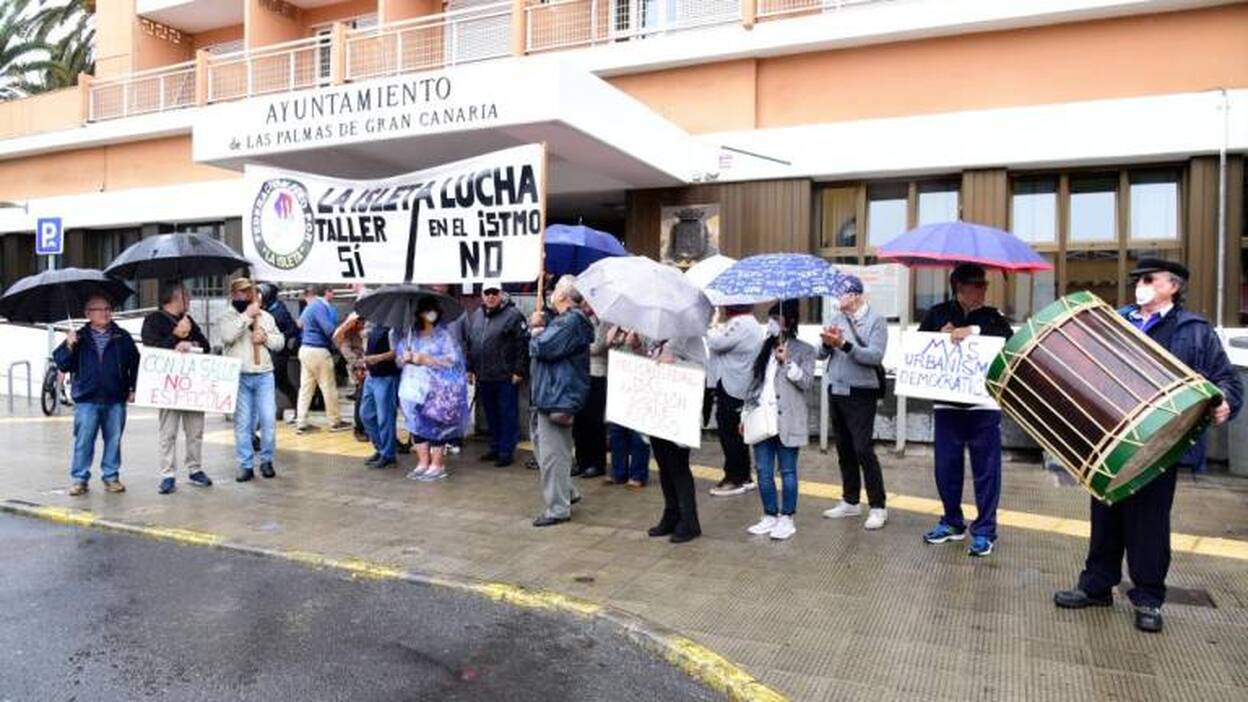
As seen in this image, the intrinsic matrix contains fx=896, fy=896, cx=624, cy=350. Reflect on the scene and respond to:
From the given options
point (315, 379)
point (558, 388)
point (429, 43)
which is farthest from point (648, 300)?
point (429, 43)

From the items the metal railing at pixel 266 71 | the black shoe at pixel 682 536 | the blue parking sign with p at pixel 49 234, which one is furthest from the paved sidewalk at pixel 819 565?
the metal railing at pixel 266 71

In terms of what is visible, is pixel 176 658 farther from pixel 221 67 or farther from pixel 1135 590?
pixel 221 67

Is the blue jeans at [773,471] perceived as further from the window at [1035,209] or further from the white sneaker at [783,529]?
the window at [1035,209]

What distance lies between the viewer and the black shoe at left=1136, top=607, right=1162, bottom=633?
465 cm

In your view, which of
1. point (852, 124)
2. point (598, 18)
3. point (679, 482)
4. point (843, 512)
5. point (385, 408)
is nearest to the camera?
point (679, 482)

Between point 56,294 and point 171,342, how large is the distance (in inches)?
38.5

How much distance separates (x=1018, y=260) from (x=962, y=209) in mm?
5867

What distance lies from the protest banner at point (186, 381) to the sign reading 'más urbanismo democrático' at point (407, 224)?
4.14 feet

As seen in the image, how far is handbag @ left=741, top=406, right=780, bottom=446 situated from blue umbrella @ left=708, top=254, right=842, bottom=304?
779 mm

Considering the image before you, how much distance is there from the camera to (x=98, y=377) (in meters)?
7.82

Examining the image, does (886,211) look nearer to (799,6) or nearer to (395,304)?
(799,6)

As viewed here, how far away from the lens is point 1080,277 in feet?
36.2

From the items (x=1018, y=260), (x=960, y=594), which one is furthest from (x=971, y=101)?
(x=960, y=594)

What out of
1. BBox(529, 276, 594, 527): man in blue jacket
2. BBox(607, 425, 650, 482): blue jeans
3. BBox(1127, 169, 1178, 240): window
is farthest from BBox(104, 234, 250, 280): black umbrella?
BBox(1127, 169, 1178, 240): window
